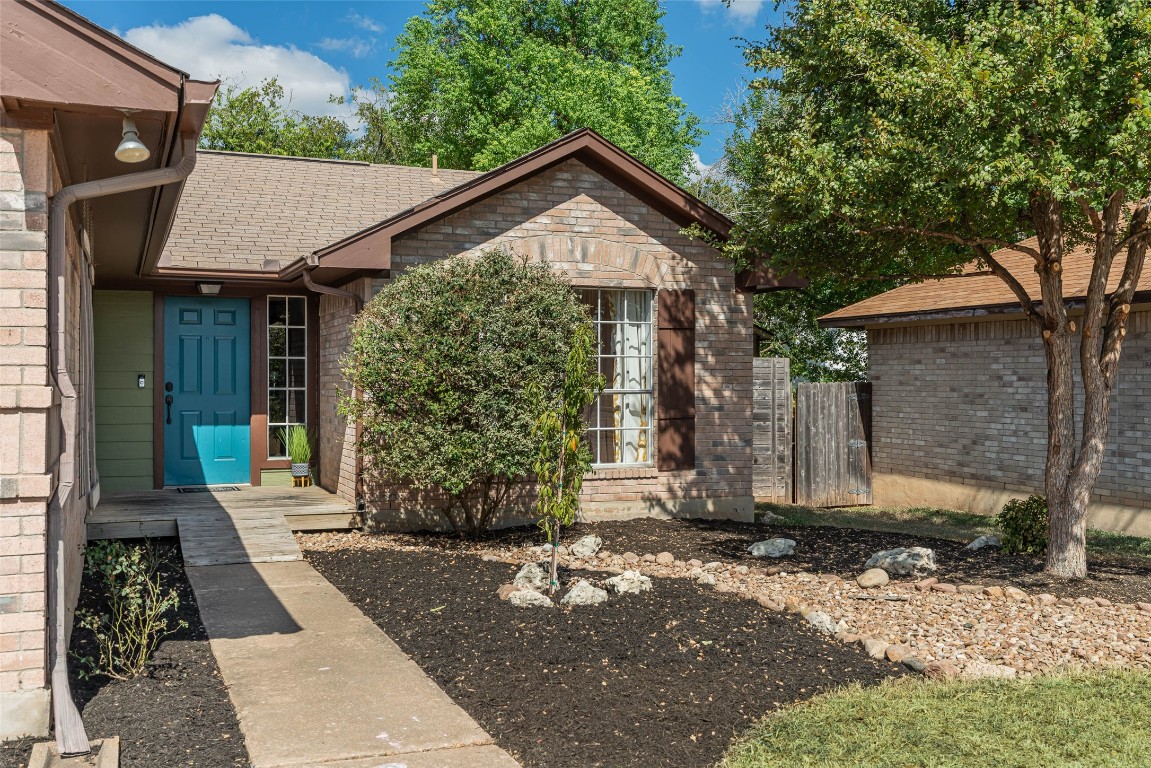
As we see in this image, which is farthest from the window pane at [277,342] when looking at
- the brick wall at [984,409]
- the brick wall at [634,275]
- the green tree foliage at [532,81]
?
the green tree foliage at [532,81]

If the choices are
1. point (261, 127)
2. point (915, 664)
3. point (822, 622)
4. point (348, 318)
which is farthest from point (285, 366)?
point (261, 127)

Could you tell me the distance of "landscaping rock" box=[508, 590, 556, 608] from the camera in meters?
6.57

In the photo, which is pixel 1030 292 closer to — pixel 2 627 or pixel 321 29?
pixel 2 627

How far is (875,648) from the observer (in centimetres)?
588

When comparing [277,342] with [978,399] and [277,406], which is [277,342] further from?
[978,399]

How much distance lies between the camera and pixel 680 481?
1102 centimetres

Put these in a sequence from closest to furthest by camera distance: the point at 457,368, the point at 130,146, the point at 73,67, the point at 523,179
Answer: the point at 73,67 < the point at 130,146 < the point at 457,368 < the point at 523,179

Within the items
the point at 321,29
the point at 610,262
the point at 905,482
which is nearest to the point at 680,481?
the point at 610,262

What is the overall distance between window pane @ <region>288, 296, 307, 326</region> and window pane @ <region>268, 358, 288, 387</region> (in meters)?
0.50

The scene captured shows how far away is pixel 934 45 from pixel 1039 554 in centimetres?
485

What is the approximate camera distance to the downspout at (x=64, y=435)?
A: 416 centimetres

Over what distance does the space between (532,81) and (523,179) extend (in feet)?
51.9

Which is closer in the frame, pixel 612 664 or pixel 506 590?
pixel 612 664

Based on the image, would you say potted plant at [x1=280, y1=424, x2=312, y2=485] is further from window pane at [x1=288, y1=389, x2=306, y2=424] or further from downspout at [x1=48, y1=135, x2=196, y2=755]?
downspout at [x1=48, y1=135, x2=196, y2=755]
